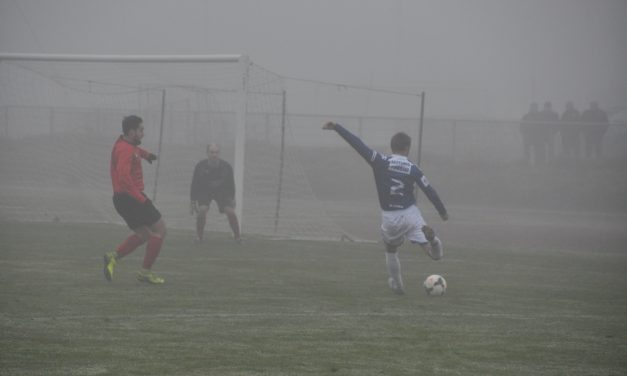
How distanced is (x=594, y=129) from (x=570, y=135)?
0.82m

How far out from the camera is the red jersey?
1237cm

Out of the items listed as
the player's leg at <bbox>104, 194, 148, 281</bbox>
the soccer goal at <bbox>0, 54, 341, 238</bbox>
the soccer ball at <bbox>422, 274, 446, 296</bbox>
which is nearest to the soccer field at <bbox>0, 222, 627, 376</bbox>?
the soccer ball at <bbox>422, 274, 446, 296</bbox>

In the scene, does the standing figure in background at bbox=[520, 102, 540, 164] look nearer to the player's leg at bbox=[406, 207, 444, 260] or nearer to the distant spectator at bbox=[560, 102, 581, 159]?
the distant spectator at bbox=[560, 102, 581, 159]

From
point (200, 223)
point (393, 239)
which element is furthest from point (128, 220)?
point (200, 223)

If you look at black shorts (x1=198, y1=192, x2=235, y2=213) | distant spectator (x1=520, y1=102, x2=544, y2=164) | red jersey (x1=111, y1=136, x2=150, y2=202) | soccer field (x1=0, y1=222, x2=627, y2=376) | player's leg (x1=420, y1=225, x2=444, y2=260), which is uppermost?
distant spectator (x1=520, y1=102, x2=544, y2=164)

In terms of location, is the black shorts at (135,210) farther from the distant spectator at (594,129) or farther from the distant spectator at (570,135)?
the distant spectator at (570,135)

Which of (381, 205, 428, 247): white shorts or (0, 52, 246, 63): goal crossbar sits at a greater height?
(0, 52, 246, 63): goal crossbar

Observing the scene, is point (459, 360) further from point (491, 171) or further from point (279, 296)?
point (491, 171)

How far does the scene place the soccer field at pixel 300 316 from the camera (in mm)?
7867

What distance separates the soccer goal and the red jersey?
731 centimetres

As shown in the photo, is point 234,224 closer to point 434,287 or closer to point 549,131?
point 434,287

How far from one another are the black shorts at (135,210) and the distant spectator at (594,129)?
2255cm

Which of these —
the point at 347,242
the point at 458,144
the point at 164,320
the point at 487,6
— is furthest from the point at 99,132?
the point at 487,6

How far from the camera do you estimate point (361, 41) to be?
52.3 meters
